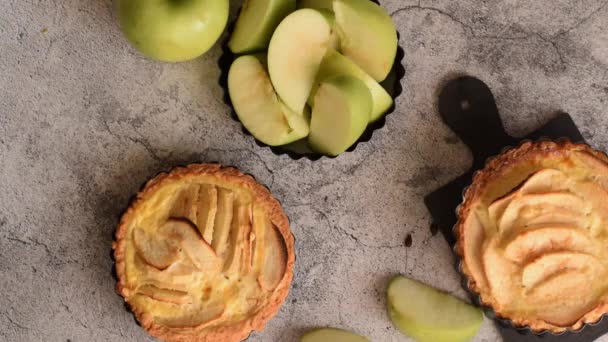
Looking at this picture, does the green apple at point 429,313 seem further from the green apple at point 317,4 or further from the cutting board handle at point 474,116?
the green apple at point 317,4

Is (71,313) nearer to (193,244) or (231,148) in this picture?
(193,244)

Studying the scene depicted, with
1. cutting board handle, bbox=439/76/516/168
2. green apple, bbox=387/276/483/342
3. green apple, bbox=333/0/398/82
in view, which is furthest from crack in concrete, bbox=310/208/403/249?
green apple, bbox=333/0/398/82

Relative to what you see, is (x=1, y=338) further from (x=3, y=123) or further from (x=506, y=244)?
(x=506, y=244)

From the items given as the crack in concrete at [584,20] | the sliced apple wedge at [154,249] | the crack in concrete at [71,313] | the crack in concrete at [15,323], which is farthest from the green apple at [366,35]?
the crack in concrete at [15,323]

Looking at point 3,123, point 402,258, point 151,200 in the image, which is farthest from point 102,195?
point 402,258

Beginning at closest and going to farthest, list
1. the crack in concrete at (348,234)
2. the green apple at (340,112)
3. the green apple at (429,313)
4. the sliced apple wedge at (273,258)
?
the green apple at (340,112) < the sliced apple wedge at (273,258) < the green apple at (429,313) < the crack in concrete at (348,234)

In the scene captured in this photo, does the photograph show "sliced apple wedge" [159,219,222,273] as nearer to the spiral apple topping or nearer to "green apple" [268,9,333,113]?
the spiral apple topping
